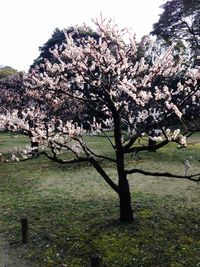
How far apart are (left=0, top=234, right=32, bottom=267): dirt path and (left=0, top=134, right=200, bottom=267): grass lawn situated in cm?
15

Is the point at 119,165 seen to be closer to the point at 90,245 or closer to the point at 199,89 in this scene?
the point at 90,245

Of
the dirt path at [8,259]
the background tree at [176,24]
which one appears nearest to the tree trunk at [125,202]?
the dirt path at [8,259]

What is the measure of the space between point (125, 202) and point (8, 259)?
15.5ft

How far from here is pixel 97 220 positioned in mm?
15000

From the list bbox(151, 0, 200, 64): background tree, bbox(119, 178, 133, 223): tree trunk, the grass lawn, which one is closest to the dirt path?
the grass lawn

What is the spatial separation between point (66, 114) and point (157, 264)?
26.4 m

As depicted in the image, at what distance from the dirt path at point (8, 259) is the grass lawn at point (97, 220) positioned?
15cm

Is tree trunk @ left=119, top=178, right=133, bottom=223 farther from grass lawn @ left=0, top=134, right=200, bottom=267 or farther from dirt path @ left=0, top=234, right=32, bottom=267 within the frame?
dirt path @ left=0, top=234, right=32, bottom=267

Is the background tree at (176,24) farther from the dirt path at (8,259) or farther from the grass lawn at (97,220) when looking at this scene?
the dirt path at (8,259)

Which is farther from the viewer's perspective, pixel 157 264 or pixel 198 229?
pixel 198 229

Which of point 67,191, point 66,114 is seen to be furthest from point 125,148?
point 66,114

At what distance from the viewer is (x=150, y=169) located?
2542cm

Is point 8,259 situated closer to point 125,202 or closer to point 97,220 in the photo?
point 97,220

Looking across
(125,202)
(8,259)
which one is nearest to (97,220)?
(125,202)
